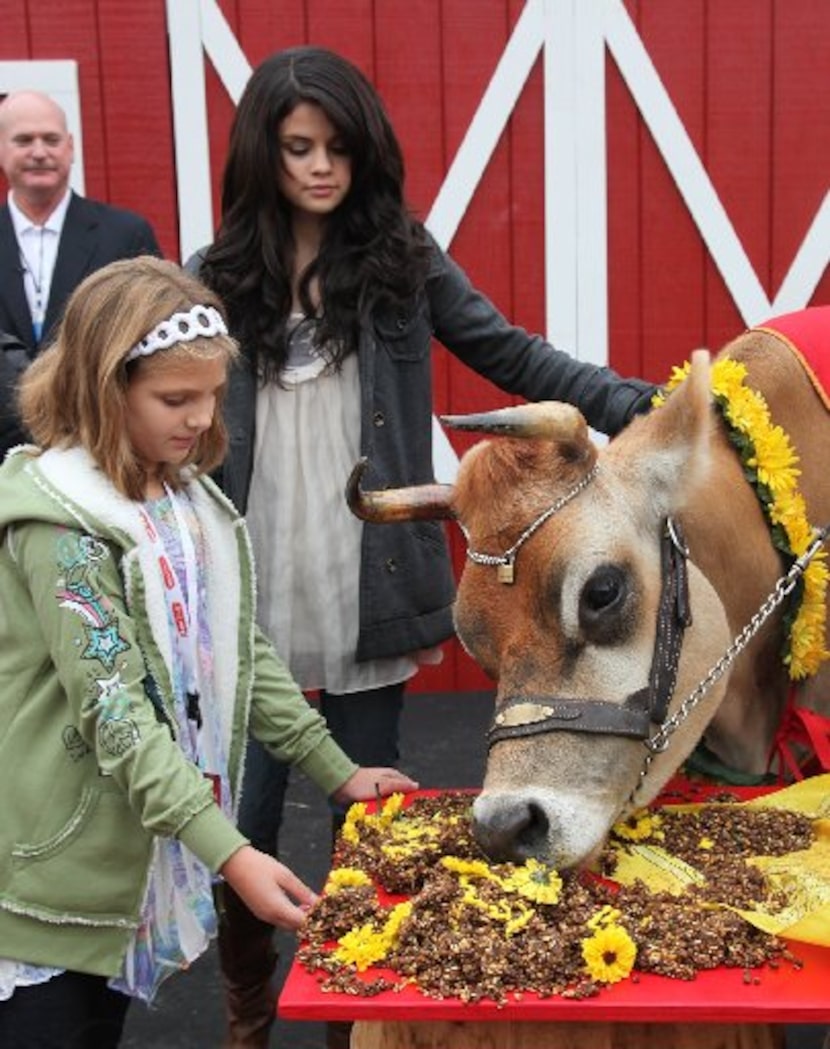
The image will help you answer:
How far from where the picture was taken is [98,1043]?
2.28m

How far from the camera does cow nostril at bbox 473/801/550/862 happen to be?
199cm

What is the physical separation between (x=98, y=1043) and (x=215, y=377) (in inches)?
42.4

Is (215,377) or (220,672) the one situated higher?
(215,377)

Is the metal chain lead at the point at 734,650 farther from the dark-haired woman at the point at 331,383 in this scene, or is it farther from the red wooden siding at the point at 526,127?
the red wooden siding at the point at 526,127

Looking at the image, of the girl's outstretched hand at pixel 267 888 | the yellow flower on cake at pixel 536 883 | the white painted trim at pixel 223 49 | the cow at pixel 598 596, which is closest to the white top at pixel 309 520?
the cow at pixel 598 596

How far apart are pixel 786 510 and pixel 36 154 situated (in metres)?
2.98

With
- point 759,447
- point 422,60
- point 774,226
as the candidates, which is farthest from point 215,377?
point 774,226

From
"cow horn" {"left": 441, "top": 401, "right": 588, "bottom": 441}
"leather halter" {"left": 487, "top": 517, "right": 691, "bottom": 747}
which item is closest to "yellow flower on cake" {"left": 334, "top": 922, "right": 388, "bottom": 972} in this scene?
"leather halter" {"left": 487, "top": 517, "right": 691, "bottom": 747}

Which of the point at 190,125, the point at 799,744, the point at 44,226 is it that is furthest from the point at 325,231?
the point at 190,125

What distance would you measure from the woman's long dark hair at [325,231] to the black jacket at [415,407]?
67mm

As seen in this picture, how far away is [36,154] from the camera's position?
4516 millimetres

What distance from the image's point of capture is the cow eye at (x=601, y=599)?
7.21 feet

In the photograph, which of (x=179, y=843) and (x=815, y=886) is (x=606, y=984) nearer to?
(x=815, y=886)

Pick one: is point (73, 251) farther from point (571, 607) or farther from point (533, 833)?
point (533, 833)
